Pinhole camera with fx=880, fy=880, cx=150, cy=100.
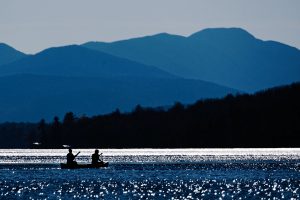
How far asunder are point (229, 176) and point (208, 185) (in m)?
18.5

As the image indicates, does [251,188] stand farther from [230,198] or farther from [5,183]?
[5,183]

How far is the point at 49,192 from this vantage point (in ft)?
273

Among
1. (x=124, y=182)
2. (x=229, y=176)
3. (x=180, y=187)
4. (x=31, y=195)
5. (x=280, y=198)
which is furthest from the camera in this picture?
(x=229, y=176)

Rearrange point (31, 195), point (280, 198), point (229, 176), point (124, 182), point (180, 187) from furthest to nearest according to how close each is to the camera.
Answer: point (229, 176) < point (124, 182) < point (180, 187) < point (31, 195) < point (280, 198)

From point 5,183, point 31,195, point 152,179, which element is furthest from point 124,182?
point 31,195

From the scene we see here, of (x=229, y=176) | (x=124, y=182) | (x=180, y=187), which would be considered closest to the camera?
(x=180, y=187)

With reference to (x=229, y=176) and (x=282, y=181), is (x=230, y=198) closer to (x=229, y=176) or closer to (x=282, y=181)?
(x=282, y=181)

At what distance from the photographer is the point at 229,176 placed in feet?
357

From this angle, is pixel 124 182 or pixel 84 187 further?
pixel 124 182

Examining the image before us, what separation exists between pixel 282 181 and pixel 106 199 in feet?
88.6

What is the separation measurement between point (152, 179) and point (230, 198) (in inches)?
1273

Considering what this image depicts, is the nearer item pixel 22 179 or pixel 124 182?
pixel 124 182

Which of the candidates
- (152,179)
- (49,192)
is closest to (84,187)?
(49,192)

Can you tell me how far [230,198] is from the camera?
7250 centimetres
